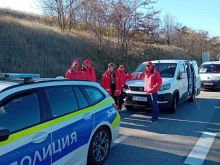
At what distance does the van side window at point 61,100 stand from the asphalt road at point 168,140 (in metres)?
1.39

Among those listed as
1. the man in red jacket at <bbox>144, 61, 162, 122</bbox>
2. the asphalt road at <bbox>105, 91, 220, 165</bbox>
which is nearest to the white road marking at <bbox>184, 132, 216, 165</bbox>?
the asphalt road at <bbox>105, 91, 220, 165</bbox>

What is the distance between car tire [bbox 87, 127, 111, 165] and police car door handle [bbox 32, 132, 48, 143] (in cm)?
112

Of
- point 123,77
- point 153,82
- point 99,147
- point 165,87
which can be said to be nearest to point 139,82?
point 123,77

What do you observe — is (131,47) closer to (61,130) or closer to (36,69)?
(36,69)

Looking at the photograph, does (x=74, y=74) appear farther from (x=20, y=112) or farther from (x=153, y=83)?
(x=20, y=112)

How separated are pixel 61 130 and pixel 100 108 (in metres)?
1.13

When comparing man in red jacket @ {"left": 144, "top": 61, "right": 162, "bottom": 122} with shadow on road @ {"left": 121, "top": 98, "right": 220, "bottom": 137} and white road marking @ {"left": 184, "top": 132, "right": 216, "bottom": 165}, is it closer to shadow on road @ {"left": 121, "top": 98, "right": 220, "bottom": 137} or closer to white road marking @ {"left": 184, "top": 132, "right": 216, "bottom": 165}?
shadow on road @ {"left": 121, "top": 98, "right": 220, "bottom": 137}

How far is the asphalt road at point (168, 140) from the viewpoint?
455 cm

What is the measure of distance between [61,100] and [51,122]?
1.51 ft

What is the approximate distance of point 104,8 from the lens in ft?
55.7

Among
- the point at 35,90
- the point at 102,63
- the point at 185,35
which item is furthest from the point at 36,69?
the point at 185,35

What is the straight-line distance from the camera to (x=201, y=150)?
503 centimetres

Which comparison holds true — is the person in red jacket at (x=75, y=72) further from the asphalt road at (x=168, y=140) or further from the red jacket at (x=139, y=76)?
the red jacket at (x=139, y=76)

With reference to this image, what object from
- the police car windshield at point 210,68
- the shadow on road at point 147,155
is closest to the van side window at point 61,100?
the shadow on road at point 147,155
